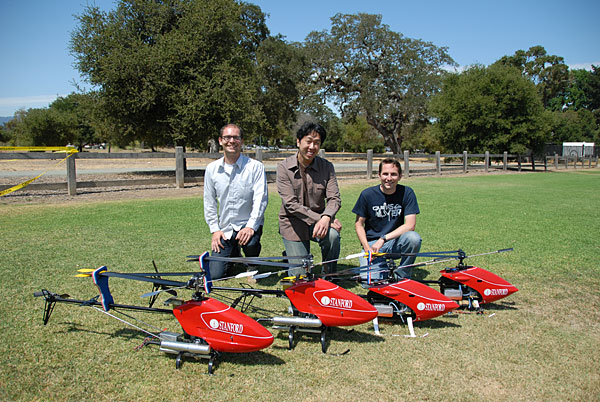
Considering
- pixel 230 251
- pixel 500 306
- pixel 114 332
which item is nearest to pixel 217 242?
pixel 230 251

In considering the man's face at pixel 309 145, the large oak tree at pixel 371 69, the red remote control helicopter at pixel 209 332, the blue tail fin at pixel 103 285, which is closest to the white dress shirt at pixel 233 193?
the man's face at pixel 309 145

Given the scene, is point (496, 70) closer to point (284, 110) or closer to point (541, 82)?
point (284, 110)

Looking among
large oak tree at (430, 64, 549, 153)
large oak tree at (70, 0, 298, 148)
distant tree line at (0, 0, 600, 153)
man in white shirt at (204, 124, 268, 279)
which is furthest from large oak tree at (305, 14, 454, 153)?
man in white shirt at (204, 124, 268, 279)

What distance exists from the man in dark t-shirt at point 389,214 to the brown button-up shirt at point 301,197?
1.16 ft

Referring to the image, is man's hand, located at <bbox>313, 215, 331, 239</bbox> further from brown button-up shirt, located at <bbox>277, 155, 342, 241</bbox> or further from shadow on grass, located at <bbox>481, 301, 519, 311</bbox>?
shadow on grass, located at <bbox>481, 301, 519, 311</bbox>

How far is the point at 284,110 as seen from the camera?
47750mm

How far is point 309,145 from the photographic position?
4.62 m

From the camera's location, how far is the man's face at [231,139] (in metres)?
4.88

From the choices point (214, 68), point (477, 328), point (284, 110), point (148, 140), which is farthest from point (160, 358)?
point (284, 110)

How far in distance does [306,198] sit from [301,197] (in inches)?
2.4

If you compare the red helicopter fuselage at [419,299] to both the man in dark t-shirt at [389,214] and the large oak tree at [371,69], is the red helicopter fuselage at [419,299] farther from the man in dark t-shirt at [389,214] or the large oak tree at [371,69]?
the large oak tree at [371,69]

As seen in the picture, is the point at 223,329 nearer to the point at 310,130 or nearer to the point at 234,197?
the point at 234,197

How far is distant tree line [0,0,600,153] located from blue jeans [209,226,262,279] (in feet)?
50.1

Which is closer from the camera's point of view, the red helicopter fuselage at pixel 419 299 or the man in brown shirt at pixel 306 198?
the red helicopter fuselage at pixel 419 299
